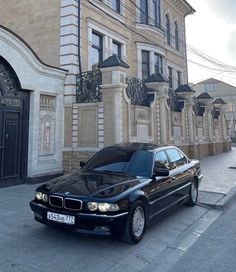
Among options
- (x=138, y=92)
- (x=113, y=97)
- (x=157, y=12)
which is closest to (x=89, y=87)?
(x=113, y=97)

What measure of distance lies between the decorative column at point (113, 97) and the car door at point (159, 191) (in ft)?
14.1

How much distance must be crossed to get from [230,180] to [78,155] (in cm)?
568

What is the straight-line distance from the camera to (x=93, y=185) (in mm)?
4547

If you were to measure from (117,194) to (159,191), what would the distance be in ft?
3.82

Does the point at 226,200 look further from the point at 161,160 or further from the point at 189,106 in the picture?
the point at 189,106

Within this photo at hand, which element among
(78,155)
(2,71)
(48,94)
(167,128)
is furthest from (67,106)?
(167,128)

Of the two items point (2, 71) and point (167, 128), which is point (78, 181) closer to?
point (2, 71)

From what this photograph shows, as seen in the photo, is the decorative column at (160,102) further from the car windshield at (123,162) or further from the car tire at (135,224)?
the car tire at (135,224)

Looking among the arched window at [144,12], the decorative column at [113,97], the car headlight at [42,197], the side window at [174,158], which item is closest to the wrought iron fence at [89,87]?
→ the decorative column at [113,97]

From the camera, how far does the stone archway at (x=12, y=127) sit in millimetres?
8672

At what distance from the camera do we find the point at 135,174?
16.7 feet

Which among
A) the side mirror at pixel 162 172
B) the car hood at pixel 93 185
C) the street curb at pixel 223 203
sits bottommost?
the street curb at pixel 223 203

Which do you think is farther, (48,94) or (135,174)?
(48,94)

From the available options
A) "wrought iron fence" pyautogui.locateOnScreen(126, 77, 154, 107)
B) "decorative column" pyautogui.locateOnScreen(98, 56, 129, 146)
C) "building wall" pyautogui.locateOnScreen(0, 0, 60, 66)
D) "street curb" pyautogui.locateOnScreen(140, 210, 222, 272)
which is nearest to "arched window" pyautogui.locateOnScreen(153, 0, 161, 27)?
"wrought iron fence" pyautogui.locateOnScreen(126, 77, 154, 107)
